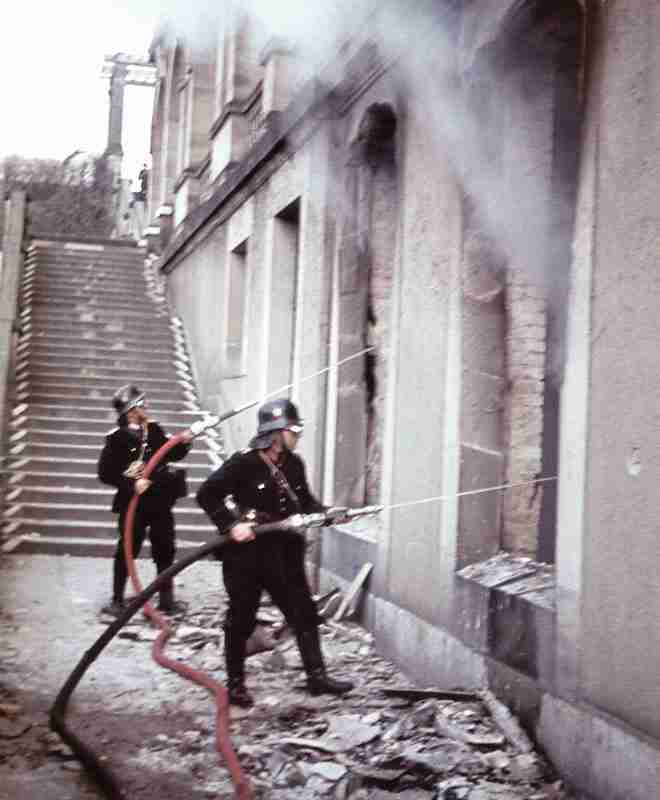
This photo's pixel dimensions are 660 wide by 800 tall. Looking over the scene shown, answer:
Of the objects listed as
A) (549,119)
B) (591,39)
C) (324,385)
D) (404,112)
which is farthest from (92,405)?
(591,39)

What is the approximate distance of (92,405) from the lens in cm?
1620

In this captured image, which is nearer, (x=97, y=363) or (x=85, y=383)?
(x=85, y=383)

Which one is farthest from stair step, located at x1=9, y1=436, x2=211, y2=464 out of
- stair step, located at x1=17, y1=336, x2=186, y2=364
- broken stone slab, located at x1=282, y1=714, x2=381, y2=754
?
broken stone slab, located at x1=282, y1=714, x2=381, y2=754

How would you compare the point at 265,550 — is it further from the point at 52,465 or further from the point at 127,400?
the point at 52,465

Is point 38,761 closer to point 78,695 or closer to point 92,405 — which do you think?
point 78,695

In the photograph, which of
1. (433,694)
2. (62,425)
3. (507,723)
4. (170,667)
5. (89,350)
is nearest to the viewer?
(507,723)

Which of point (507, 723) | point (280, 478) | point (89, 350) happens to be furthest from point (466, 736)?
point (89, 350)

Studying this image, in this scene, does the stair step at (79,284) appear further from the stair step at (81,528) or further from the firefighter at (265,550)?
the firefighter at (265,550)

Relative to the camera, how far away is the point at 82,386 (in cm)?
1664

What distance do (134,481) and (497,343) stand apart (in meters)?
3.30

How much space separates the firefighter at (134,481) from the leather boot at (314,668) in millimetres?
2514

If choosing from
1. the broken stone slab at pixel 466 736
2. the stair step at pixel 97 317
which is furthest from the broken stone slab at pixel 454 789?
the stair step at pixel 97 317

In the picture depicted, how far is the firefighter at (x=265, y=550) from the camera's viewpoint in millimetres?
6656

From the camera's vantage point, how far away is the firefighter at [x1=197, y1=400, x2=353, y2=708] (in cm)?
666
